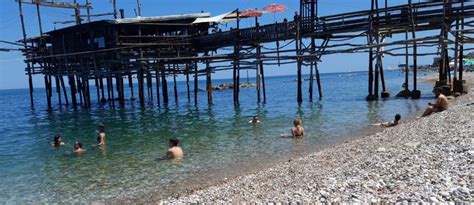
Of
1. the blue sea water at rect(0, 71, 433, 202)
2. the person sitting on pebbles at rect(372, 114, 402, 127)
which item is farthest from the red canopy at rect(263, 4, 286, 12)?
the person sitting on pebbles at rect(372, 114, 402, 127)

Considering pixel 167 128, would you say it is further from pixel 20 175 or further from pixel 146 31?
pixel 146 31

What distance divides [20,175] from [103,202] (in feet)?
14.9

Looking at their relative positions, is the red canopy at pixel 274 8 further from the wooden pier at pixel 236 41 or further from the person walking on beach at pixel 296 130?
the person walking on beach at pixel 296 130

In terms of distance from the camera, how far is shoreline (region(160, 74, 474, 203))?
6255mm

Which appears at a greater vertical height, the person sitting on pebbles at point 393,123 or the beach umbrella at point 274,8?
the beach umbrella at point 274,8

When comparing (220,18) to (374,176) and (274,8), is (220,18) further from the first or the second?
(374,176)

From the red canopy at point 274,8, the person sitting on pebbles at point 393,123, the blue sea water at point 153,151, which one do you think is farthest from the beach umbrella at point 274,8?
the person sitting on pebbles at point 393,123

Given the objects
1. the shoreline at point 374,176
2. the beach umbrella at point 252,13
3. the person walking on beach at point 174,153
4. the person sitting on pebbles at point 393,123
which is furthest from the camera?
the beach umbrella at point 252,13

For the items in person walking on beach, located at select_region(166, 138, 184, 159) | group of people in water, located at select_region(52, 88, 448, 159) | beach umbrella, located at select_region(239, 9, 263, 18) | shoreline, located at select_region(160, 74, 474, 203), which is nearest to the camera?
shoreline, located at select_region(160, 74, 474, 203)

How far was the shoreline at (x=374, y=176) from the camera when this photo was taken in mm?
6255

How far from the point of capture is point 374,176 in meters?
7.39

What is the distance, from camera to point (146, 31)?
104 ft

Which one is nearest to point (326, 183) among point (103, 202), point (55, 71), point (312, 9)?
point (103, 202)

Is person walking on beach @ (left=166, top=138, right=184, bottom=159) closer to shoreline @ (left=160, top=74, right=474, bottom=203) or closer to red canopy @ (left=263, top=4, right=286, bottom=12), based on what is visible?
shoreline @ (left=160, top=74, right=474, bottom=203)
